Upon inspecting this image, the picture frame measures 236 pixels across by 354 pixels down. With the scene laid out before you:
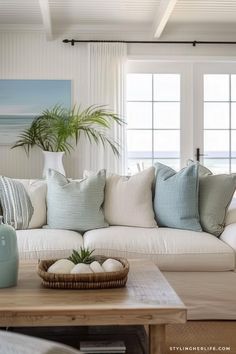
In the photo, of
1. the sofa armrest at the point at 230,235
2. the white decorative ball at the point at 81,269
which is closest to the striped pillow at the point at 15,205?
the sofa armrest at the point at 230,235

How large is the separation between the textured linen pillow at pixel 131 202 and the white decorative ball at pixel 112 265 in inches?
52.3

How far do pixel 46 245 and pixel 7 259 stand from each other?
37.8 inches

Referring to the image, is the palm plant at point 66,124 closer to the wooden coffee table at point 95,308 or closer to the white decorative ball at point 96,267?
the white decorative ball at point 96,267

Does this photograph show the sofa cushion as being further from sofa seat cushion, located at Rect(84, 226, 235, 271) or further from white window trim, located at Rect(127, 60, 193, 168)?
white window trim, located at Rect(127, 60, 193, 168)

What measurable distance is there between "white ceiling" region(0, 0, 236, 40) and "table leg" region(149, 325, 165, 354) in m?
3.39

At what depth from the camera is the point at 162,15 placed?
4645 mm

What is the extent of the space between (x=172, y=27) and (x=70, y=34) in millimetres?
1172

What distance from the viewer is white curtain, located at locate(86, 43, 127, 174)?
5.43 meters

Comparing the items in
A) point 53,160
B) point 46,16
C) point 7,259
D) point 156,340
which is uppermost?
point 46,16

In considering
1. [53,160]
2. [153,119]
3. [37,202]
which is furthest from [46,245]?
[153,119]

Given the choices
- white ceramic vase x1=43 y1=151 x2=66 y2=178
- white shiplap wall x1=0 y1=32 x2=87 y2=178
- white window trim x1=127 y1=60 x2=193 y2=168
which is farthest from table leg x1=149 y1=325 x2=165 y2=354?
white window trim x1=127 y1=60 x2=193 y2=168

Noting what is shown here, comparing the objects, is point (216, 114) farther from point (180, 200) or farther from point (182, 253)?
point (182, 253)

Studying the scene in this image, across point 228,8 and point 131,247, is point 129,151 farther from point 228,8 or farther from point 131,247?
point 131,247

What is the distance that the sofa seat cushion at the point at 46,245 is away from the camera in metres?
2.74
